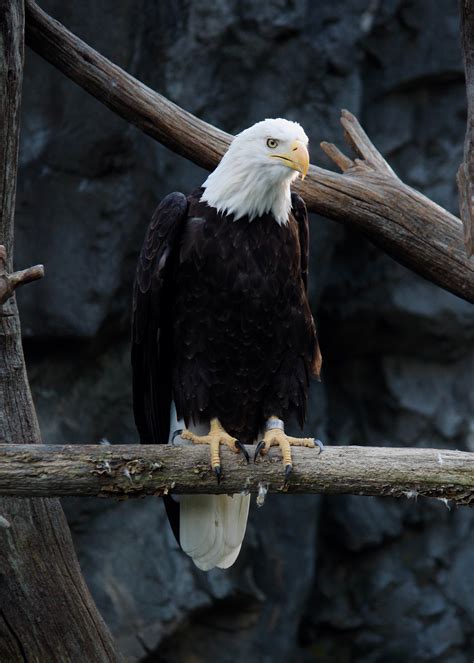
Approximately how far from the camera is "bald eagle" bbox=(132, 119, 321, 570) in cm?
316

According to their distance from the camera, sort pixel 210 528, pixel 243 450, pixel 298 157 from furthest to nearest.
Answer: pixel 210 528, pixel 298 157, pixel 243 450

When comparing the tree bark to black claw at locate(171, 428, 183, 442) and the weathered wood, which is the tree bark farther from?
the weathered wood

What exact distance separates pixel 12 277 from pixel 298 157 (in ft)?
3.36

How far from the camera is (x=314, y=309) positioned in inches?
220

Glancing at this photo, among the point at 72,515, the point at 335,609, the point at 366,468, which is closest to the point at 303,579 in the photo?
the point at 335,609

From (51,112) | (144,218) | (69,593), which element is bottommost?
(69,593)

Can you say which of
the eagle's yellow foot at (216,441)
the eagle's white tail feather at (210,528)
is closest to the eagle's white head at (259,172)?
the eagle's yellow foot at (216,441)

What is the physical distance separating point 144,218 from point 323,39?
4.51 feet

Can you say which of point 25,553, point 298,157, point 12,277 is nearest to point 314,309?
point 298,157

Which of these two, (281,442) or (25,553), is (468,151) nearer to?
(281,442)

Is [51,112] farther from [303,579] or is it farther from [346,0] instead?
[303,579]

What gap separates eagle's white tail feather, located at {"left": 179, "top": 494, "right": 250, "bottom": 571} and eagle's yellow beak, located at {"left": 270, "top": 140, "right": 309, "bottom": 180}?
3.92 ft

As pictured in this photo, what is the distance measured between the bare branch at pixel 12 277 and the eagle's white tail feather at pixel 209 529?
4.24 feet

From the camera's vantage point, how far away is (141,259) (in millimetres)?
3217
